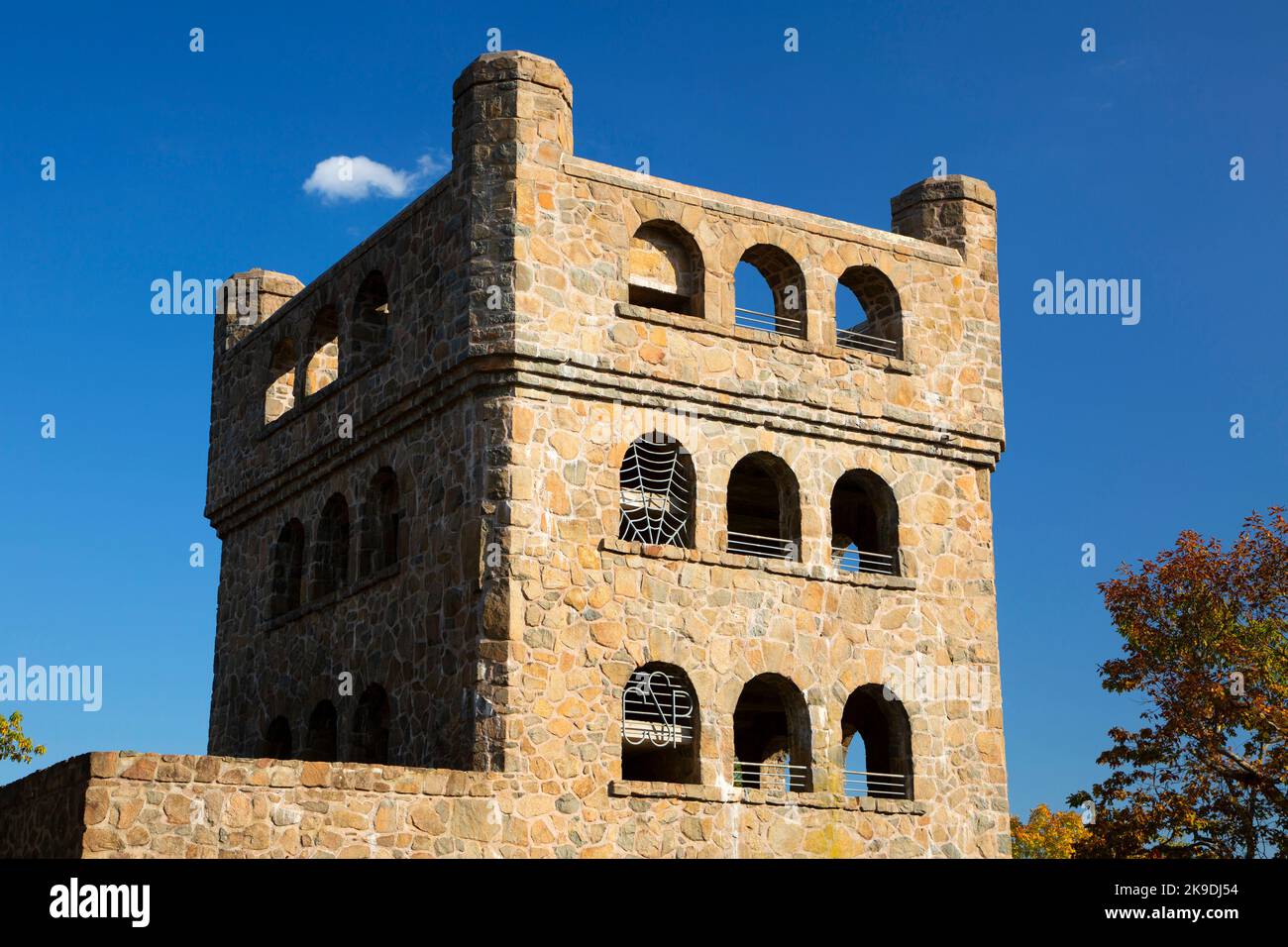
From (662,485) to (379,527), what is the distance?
4.68 metres

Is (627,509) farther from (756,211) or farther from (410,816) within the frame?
(410,816)

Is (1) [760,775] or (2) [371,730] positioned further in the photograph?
(1) [760,775]

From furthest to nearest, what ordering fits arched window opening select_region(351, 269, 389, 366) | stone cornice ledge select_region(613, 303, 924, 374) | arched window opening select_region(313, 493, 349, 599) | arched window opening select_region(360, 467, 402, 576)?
arched window opening select_region(313, 493, 349, 599), arched window opening select_region(351, 269, 389, 366), arched window opening select_region(360, 467, 402, 576), stone cornice ledge select_region(613, 303, 924, 374)

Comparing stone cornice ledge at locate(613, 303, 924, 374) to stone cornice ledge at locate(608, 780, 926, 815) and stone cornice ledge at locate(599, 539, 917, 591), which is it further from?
stone cornice ledge at locate(608, 780, 926, 815)

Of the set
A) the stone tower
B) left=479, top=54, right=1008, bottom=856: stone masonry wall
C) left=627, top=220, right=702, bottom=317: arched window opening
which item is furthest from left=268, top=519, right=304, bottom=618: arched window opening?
left=627, top=220, right=702, bottom=317: arched window opening

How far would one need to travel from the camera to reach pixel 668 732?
25297mm

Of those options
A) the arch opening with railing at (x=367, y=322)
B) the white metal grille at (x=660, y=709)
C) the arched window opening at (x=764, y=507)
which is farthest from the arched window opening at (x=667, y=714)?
the arch opening with railing at (x=367, y=322)

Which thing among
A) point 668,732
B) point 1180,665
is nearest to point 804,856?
point 668,732

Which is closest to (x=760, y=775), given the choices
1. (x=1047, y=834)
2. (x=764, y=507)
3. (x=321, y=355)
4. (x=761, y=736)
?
(x=761, y=736)

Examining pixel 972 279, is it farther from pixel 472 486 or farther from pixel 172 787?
pixel 172 787

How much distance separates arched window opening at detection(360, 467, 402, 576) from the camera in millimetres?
28094

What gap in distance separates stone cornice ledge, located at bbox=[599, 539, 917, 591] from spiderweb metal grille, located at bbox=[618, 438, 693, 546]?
0.53 m

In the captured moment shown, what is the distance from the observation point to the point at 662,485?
2662 centimetres
